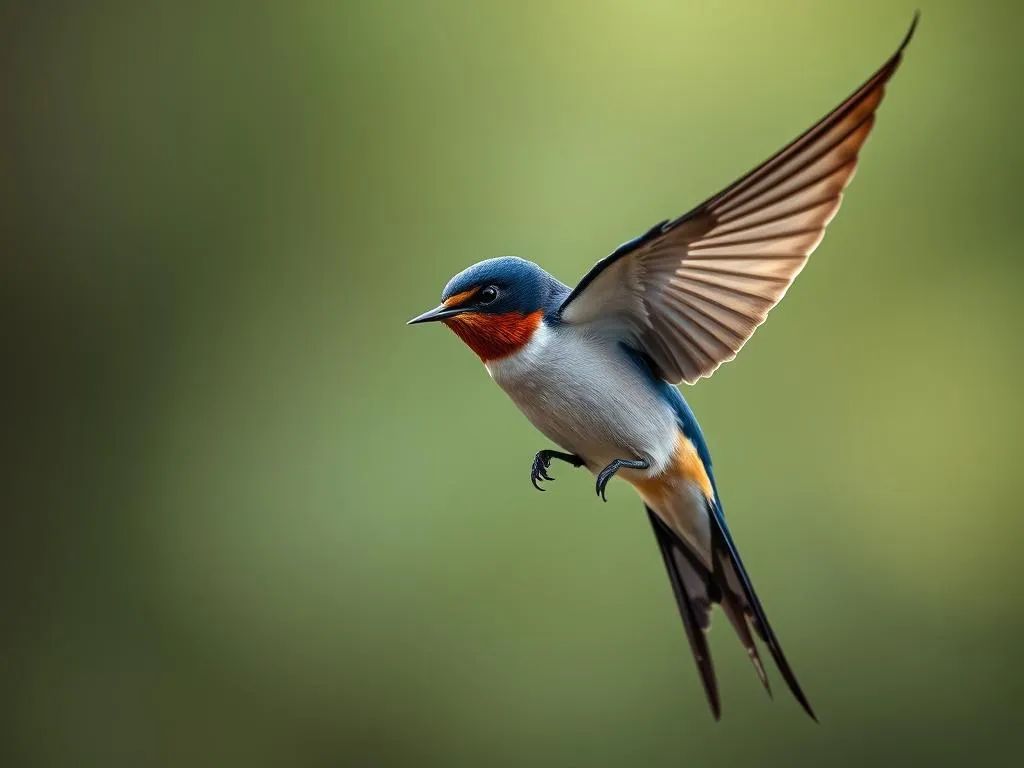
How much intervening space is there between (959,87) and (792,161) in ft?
8.99

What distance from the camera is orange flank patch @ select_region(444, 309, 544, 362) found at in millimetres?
1202

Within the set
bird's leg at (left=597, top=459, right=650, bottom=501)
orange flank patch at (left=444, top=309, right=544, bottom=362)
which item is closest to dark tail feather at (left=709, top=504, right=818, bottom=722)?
bird's leg at (left=597, top=459, right=650, bottom=501)

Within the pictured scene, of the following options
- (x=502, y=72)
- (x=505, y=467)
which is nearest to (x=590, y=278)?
(x=505, y=467)

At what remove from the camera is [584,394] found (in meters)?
1.26

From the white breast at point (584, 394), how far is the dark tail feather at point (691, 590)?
309 millimetres

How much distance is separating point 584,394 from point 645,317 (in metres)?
0.12

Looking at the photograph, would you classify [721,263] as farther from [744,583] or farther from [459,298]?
[744,583]

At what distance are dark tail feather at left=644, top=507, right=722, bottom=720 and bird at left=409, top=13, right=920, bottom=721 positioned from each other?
0.16 m

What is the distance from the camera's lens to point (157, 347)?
3762 millimetres

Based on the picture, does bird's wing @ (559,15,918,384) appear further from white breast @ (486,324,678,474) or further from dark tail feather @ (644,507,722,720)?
dark tail feather @ (644,507,722,720)

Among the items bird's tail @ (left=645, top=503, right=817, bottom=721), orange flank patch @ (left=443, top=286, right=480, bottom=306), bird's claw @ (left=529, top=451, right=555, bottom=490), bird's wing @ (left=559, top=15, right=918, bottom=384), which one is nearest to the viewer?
bird's wing @ (left=559, top=15, right=918, bottom=384)

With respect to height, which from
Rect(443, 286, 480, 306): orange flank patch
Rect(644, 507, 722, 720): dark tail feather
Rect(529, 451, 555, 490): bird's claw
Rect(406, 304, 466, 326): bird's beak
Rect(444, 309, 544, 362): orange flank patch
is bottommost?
Rect(644, 507, 722, 720): dark tail feather

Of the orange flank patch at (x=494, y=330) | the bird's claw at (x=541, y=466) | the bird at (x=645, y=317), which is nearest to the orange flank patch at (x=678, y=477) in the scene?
the bird at (x=645, y=317)

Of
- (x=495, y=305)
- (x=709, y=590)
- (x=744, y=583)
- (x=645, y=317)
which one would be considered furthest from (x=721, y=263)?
(x=709, y=590)
